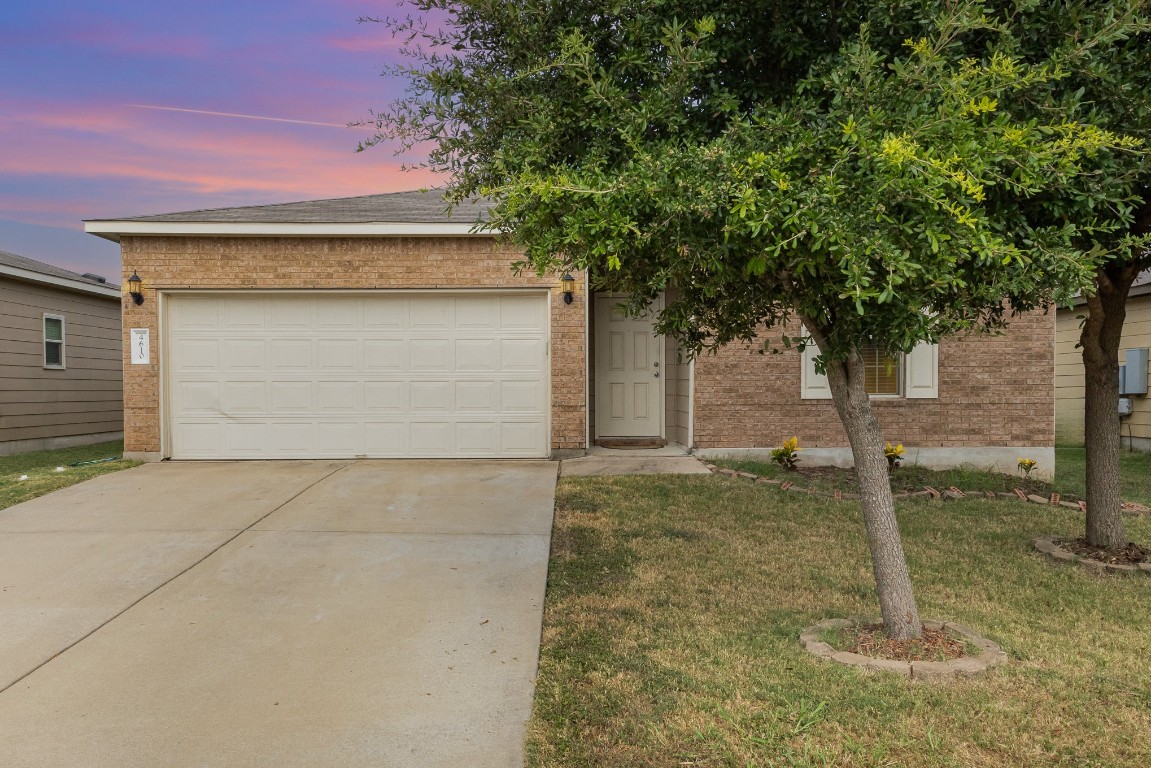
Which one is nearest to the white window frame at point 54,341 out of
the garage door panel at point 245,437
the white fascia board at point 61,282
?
the white fascia board at point 61,282

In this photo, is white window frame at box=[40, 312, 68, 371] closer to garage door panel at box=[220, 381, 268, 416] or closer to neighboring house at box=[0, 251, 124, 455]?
neighboring house at box=[0, 251, 124, 455]

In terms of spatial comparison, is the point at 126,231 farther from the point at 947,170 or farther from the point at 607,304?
the point at 947,170

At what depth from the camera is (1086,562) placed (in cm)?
574

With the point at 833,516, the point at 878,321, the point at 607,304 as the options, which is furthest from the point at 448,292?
the point at 878,321

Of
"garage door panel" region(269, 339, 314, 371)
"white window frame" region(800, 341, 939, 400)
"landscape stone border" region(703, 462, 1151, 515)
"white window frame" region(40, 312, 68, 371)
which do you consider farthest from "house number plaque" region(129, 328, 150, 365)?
"white window frame" region(800, 341, 939, 400)

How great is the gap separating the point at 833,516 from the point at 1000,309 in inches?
136

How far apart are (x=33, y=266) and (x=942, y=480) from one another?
14.3 meters

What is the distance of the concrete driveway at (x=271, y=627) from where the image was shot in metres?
3.29

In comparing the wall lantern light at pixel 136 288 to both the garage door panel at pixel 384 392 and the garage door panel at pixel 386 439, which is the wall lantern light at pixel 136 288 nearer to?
the garage door panel at pixel 384 392

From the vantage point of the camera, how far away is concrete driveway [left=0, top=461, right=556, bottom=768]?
10.8 ft

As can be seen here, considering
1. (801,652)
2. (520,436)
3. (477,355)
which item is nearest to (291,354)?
(477,355)

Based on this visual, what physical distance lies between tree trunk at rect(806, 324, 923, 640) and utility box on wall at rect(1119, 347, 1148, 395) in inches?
495

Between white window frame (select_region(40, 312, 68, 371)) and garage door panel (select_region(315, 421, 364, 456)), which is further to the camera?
white window frame (select_region(40, 312, 68, 371))

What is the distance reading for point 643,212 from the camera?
3.33m
